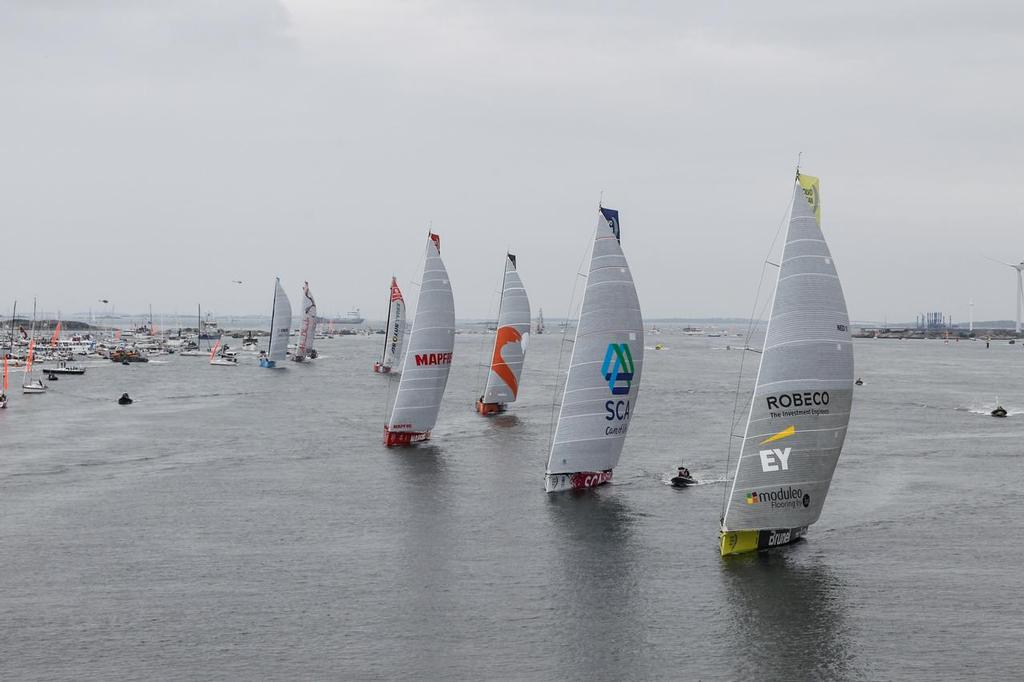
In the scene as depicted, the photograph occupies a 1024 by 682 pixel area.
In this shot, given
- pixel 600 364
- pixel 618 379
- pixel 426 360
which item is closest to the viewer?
pixel 600 364

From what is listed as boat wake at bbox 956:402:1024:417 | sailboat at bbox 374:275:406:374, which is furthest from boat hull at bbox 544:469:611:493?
sailboat at bbox 374:275:406:374

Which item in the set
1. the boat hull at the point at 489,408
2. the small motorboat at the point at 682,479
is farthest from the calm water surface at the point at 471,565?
the boat hull at the point at 489,408

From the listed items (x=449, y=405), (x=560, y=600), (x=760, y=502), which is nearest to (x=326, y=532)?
(x=560, y=600)

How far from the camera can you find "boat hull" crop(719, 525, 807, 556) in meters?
35.4

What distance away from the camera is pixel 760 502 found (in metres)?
34.9

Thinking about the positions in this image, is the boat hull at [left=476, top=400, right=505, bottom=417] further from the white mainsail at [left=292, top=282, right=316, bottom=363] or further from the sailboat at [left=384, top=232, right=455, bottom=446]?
the white mainsail at [left=292, top=282, right=316, bottom=363]

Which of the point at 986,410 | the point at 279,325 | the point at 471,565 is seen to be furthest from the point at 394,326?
the point at 471,565

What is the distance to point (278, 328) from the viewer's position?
13038 centimetres

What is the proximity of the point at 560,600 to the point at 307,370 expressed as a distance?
327 ft

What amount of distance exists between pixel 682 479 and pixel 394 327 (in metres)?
77.0

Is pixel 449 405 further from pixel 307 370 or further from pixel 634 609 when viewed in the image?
pixel 634 609

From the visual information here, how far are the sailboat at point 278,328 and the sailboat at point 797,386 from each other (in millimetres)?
100759

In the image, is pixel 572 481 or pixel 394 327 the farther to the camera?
pixel 394 327

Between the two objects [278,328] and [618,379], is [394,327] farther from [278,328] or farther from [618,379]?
[618,379]
